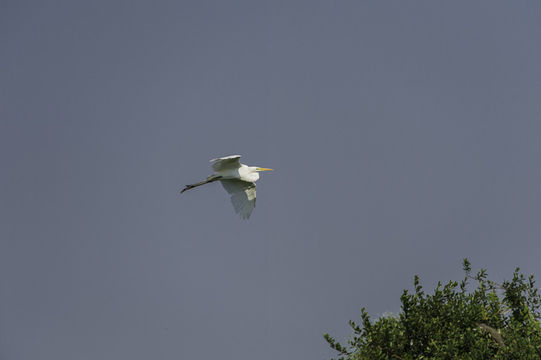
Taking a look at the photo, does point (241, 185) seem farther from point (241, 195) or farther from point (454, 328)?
point (454, 328)

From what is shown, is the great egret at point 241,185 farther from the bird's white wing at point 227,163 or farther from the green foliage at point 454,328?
the green foliage at point 454,328

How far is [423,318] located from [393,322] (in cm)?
78

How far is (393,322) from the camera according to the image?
15.2 metres

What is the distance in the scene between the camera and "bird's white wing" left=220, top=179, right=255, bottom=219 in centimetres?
2325

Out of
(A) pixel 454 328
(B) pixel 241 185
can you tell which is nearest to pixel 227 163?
(B) pixel 241 185

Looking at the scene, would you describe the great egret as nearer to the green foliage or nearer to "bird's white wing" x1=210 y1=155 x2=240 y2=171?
"bird's white wing" x1=210 y1=155 x2=240 y2=171

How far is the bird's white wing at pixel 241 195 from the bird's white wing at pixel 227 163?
0.89 metres

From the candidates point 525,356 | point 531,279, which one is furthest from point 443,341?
point 531,279

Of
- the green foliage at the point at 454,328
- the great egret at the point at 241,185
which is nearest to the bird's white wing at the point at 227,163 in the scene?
the great egret at the point at 241,185

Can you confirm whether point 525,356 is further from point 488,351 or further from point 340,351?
point 340,351

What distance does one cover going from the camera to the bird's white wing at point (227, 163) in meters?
21.4

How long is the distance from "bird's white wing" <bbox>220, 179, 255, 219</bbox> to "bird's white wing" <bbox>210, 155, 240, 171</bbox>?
2.94 ft

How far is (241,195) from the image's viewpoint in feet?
76.7

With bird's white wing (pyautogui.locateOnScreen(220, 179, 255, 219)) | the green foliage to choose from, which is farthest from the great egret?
the green foliage
